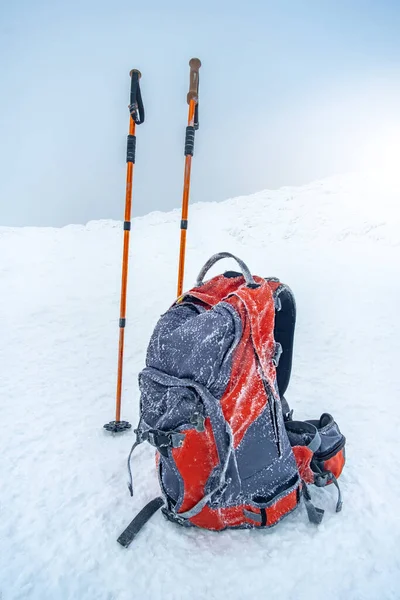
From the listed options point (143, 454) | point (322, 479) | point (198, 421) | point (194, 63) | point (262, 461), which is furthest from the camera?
point (194, 63)

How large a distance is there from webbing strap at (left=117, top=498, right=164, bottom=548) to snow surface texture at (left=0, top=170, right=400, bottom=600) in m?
0.04

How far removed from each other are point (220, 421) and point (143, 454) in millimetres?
1341

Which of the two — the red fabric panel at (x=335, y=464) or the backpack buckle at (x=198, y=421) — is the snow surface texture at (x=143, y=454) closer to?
the red fabric panel at (x=335, y=464)

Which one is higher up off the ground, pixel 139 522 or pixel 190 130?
pixel 190 130

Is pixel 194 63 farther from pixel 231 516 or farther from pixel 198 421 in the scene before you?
pixel 231 516

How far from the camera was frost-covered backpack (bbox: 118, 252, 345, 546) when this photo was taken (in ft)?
6.11

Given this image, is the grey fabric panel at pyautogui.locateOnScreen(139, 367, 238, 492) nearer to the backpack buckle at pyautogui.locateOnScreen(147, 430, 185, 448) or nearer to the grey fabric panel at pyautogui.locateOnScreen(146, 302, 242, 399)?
the grey fabric panel at pyautogui.locateOnScreen(146, 302, 242, 399)

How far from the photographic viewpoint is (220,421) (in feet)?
6.12

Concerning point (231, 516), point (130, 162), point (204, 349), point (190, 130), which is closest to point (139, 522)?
point (231, 516)

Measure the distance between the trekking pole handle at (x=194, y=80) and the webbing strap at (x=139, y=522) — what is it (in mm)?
3231

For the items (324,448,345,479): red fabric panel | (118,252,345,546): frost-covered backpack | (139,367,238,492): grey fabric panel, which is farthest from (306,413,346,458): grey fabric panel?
(139,367,238,492): grey fabric panel

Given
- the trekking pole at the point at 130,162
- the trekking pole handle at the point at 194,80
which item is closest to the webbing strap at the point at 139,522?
the trekking pole at the point at 130,162

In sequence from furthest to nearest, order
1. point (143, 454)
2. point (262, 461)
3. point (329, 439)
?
point (143, 454), point (329, 439), point (262, 461)

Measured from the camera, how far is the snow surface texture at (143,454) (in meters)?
1.83
